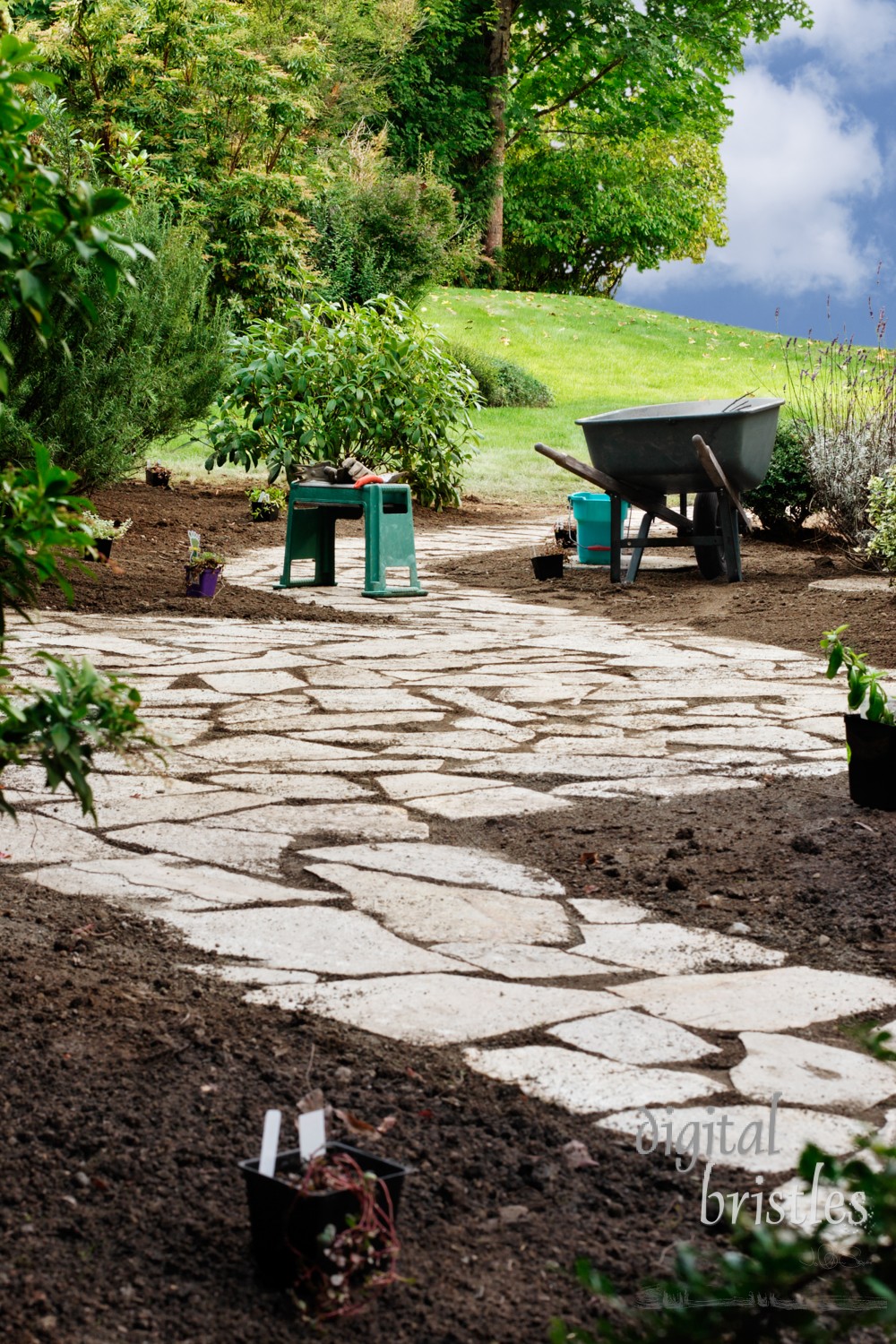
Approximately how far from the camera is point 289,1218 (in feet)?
5.49

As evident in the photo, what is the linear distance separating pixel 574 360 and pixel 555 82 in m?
13.2

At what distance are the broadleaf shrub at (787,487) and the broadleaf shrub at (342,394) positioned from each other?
301cm

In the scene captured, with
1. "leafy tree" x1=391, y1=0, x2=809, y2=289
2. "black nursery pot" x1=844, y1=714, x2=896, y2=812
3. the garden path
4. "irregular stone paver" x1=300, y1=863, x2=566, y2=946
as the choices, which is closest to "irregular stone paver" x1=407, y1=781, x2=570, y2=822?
the garden path

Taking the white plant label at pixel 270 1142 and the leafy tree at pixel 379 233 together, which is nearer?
the white plant label at pixel 270 1142

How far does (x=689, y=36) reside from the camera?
3281 cm

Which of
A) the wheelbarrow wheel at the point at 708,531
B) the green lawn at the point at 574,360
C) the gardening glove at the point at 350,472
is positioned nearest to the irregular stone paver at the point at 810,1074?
the gardening glove at the point at 350,472

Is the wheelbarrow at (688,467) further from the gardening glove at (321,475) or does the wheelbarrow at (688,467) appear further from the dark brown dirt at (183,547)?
the dark brown dirt at (183,547)

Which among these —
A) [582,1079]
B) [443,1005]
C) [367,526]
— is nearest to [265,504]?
[367,526]

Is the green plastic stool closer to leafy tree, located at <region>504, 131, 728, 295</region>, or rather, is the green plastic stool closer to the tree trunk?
the tree trunk

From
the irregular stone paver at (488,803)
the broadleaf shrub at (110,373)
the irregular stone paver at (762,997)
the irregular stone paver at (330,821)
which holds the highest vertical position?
the broadleaf shrub at (110,373)

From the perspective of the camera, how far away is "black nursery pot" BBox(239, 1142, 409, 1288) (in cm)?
167

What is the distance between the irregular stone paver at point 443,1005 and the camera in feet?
8.06

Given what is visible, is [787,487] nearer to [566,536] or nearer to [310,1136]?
[566,536]

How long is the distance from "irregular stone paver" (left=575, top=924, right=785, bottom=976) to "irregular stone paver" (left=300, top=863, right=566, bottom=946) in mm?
92
